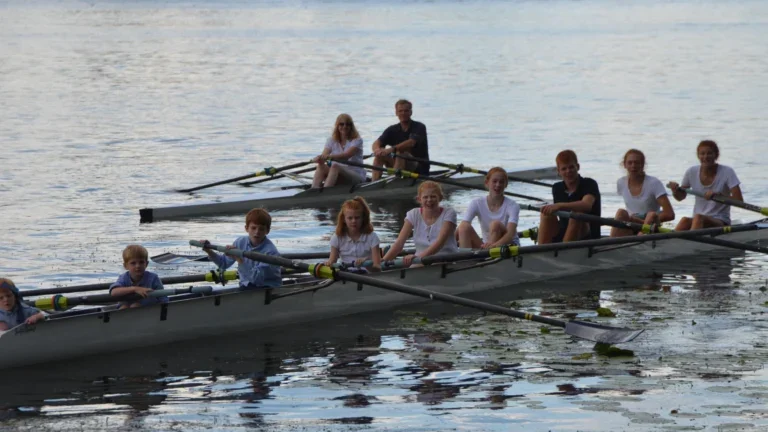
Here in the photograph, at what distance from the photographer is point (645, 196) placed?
52.6 feet

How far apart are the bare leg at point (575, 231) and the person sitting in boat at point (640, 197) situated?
0.57m

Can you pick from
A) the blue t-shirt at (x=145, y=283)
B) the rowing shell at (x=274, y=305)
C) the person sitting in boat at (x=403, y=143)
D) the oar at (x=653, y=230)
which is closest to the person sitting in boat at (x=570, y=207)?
the oar at (x=653, y=230)

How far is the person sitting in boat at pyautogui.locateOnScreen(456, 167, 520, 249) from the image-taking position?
14352 millimetres

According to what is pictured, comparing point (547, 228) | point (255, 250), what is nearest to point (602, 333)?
point (255, 250)

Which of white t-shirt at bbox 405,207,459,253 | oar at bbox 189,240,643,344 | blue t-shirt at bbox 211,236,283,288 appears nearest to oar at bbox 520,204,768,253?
white t-shirt at bbox 405,207,459,253

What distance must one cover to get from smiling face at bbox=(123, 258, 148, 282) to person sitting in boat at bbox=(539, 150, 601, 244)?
528 centimetres

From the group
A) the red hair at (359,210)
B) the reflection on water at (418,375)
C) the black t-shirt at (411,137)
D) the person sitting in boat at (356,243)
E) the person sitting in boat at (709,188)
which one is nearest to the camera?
the reflection on water at (418,375)

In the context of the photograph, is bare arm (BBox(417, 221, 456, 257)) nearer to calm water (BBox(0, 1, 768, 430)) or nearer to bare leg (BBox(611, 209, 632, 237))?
calm water (BBox(0, 1, 768, 430))

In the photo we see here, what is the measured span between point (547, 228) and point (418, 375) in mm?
4624

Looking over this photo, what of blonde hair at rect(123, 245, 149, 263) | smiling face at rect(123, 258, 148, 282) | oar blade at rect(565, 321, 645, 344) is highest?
blonde hair at rect(123, 245, 149, 263)

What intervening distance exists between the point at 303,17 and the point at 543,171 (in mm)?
94525

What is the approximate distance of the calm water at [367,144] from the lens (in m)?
10.5

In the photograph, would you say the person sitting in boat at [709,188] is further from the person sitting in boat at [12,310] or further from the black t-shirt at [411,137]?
the person sitting in boat at [12,310]

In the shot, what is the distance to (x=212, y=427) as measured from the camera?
9.83 meters
